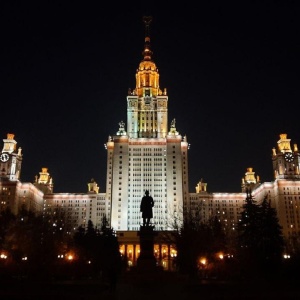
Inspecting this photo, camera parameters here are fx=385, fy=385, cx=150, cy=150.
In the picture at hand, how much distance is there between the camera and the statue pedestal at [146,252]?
42.2 m

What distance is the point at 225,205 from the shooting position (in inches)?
6284

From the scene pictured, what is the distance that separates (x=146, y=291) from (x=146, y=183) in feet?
374

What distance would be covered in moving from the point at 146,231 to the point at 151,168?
9907cm

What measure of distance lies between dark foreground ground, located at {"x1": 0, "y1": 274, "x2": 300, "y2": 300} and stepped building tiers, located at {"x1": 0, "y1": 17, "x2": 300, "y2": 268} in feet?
310

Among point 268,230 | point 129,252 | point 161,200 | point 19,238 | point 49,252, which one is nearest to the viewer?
point 268,230

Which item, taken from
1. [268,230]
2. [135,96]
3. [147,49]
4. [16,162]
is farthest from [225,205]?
[268,230]

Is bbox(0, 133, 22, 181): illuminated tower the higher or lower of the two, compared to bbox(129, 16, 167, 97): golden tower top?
lower

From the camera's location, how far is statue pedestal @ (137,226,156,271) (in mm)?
42219

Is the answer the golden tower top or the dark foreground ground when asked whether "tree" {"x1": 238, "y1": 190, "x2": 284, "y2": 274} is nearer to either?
the dark foreground ground

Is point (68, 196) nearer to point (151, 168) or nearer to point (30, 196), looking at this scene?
point (30, 196)

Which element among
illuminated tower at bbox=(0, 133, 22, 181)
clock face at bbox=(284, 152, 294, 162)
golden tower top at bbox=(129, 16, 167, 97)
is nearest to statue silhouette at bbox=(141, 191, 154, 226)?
illuminated tower at bbox=(0, 133, 22, 181)

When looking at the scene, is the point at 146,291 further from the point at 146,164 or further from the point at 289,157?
the point at 289,157

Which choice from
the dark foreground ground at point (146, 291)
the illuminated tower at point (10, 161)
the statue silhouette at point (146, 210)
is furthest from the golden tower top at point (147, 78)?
the dark foreground ground at point (146, 291)

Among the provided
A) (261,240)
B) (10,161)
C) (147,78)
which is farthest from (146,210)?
(147,78)
